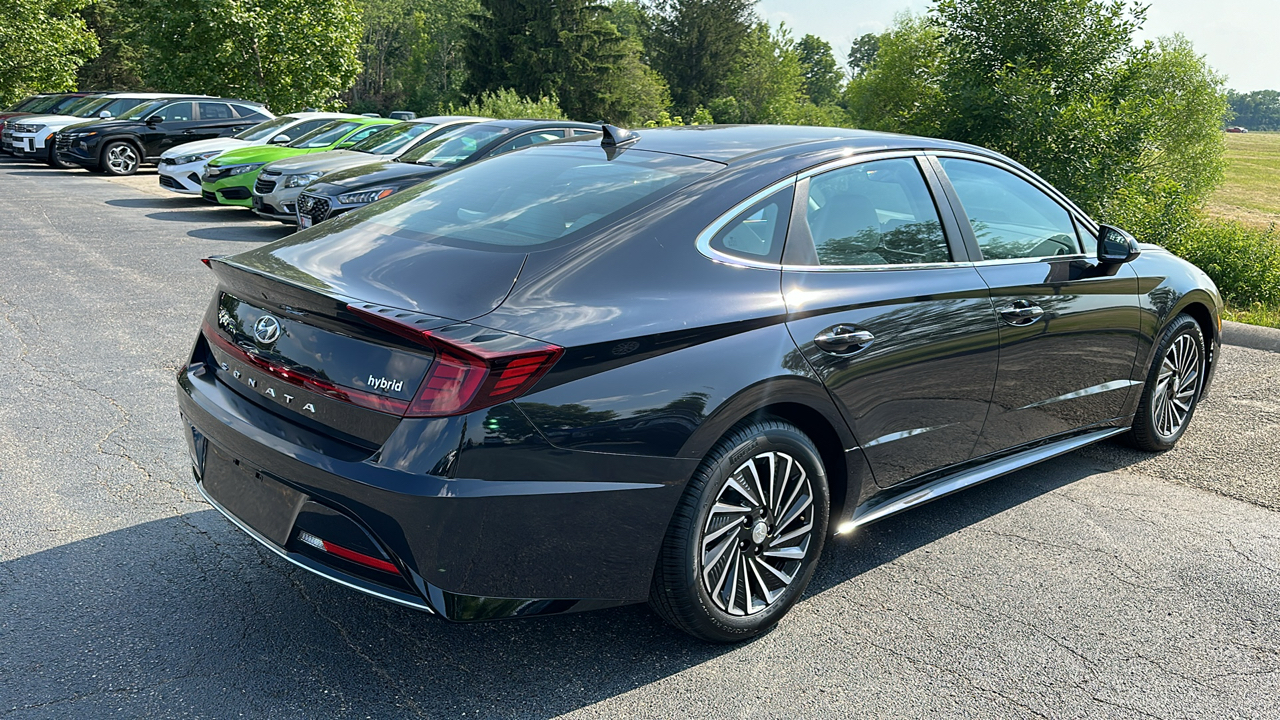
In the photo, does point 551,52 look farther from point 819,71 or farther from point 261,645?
point 819,71

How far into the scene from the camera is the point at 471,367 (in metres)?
2.58

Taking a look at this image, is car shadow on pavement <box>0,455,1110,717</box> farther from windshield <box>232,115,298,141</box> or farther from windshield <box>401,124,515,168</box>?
windshield <box>232,115,298,141</box>

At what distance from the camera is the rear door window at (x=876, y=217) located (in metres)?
3.53

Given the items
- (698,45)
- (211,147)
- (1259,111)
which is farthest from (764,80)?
(1259,111)

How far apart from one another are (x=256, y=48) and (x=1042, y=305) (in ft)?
101

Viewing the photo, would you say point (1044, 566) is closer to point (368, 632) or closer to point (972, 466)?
point (972, 466)

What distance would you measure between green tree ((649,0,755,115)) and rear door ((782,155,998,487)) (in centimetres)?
7693

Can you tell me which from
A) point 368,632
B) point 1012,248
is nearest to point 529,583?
point 368,632

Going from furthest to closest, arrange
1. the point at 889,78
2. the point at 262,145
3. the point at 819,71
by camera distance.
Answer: the point at 819,71, the point at 889,78, the point at 262,145

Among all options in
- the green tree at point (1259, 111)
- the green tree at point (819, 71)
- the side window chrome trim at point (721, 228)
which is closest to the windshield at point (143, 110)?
the side window chrome trim at point (721, 228)

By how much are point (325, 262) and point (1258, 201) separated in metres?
46.0

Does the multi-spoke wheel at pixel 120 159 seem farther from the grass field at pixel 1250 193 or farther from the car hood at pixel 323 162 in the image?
the grass field at pixel 1250 193

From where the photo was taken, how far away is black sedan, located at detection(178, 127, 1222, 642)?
264 cm

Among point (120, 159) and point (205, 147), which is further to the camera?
point (120, 159)
